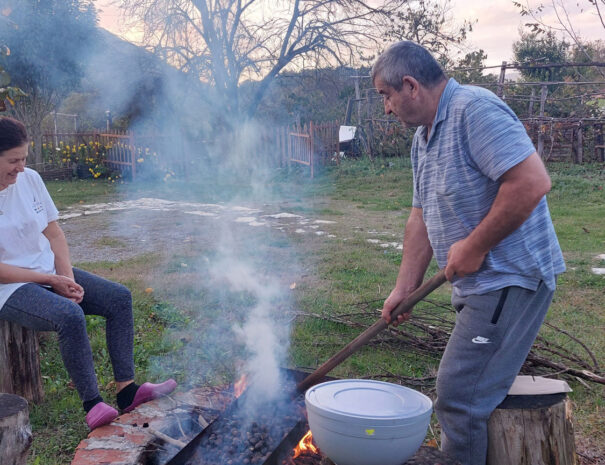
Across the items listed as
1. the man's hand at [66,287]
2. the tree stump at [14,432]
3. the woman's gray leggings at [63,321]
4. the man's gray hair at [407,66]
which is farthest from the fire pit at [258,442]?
the man's gray hair at [407,66]

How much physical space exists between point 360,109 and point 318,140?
99.7 inches

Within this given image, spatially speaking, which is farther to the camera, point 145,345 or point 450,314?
point 450,314

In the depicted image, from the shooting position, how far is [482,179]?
2.03 metres

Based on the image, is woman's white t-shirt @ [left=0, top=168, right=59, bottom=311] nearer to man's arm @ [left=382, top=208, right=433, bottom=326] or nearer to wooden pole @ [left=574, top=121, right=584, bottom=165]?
man's arm @ [left=382, top=208, right=433, bottom=326]

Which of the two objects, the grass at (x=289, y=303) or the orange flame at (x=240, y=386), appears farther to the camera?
the grass at (x=289, y=303)

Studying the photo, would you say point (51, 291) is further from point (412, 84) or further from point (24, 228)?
point (412, 84)

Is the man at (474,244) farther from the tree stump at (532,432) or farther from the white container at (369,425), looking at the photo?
the white container at (369,425)

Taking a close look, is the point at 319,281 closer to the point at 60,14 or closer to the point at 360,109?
the point at 60,14

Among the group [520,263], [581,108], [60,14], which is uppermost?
[60,14]

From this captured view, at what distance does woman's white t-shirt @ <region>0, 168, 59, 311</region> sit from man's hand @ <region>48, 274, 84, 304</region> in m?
0.14

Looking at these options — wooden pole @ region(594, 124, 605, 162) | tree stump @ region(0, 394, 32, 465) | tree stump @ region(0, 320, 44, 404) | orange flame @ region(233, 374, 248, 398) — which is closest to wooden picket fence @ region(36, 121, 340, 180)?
wooden pole @ region(594, 124, 605, 162)

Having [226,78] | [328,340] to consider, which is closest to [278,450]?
[328,340]

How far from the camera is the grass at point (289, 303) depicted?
345 cm

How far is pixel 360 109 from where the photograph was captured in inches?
693
